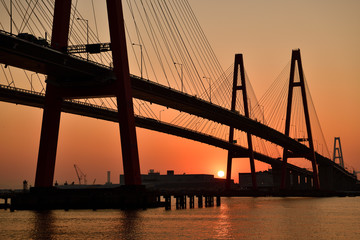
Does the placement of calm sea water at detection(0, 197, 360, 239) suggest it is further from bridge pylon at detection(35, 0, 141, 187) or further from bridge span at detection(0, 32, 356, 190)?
bridge span at detection(0, 32, 356, 190)

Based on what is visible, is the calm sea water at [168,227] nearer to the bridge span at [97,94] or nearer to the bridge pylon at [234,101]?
the bridge span at [97,94]

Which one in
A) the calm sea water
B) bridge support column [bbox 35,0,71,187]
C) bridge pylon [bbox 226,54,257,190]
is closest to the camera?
the calm sea water

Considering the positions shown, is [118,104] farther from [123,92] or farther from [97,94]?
[97,94]

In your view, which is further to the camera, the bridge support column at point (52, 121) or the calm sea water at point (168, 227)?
the bridge support column at point (52, 121)

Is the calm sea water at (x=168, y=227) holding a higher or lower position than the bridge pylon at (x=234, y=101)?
lower

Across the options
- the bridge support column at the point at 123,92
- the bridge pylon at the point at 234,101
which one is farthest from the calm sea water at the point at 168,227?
the bridge pylon at the point at 234,101

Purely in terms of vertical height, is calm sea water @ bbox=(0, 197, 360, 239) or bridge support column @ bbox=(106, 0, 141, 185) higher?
bridge support column @ bbox=(106, 0, 141, 185)

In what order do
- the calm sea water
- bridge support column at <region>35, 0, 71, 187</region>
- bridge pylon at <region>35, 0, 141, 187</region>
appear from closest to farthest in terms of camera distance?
1. the calm sea water
2. bridge support column at <region>35, 0, 71, 187</region>
3. bridge pylon at <region>35, 0, 141, 187</region>

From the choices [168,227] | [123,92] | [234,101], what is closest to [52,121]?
[123,92]

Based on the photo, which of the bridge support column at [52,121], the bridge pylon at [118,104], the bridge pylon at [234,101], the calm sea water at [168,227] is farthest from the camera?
the bridge pylon at [234,101]

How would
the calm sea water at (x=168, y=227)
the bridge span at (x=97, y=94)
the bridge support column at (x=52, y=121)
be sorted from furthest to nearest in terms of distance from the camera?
1. the bridge support column at (x=52, y=121)
2. the bridge span at (x=97, y=94)
3. the calm sea water at (x=168, y=227)

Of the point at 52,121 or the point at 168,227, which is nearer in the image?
the point at 168,227

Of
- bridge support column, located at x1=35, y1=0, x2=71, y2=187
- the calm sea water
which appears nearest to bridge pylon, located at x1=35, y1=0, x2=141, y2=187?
bridge support column, located at x1=35, y1=0, x2=71, y2=187

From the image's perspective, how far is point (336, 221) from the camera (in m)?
43.6
